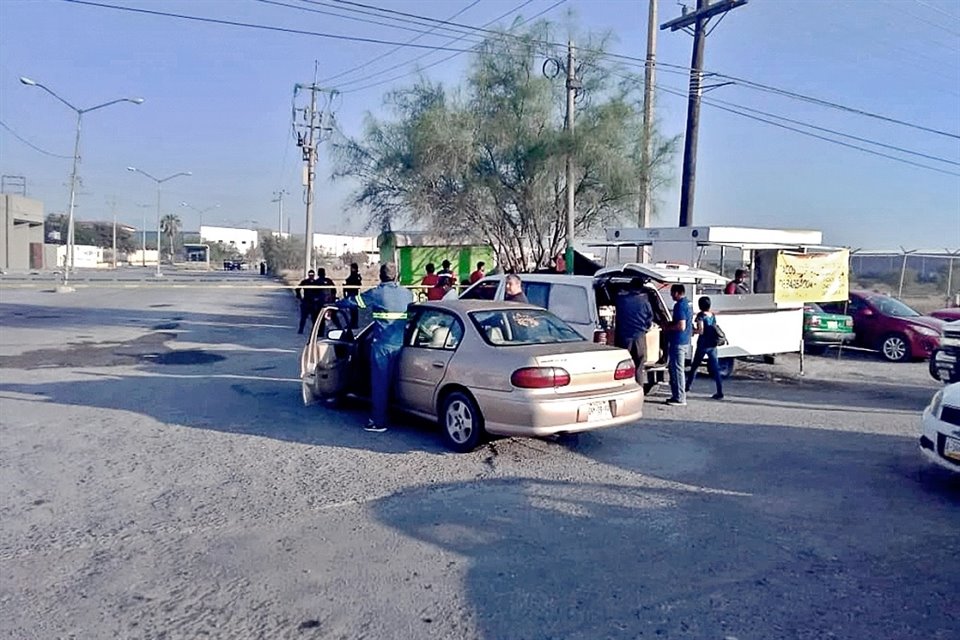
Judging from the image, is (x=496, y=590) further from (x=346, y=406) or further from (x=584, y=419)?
(x=346, y=406)

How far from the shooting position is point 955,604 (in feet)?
14.7

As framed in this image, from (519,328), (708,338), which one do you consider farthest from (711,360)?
(519,328)

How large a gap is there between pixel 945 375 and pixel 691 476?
402cm

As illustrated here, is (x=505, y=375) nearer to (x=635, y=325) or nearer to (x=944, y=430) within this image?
(x=635, y=325)

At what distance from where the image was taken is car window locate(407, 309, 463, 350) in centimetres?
818

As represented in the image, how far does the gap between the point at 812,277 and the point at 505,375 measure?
9181 mm

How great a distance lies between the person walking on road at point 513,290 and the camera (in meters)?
11.0

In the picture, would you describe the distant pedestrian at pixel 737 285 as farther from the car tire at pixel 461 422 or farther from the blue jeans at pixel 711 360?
the car tire at pixel 461 422

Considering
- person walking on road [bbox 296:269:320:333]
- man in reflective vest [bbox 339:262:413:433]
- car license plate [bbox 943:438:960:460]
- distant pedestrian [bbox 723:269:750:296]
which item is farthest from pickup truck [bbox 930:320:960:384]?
→ person walking on road [bbox 296:269:320:333]

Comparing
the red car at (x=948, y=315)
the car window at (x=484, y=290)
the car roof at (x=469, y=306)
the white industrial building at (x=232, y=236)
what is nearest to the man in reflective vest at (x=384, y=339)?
the car roof at (x=469, y=306)

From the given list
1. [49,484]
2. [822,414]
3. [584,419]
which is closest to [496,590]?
[584,419]

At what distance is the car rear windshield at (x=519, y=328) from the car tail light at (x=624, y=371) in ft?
2.19

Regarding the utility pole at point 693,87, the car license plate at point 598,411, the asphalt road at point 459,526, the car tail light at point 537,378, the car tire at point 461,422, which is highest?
the utility pole at point 693,87

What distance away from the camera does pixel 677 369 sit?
34.7 ft
